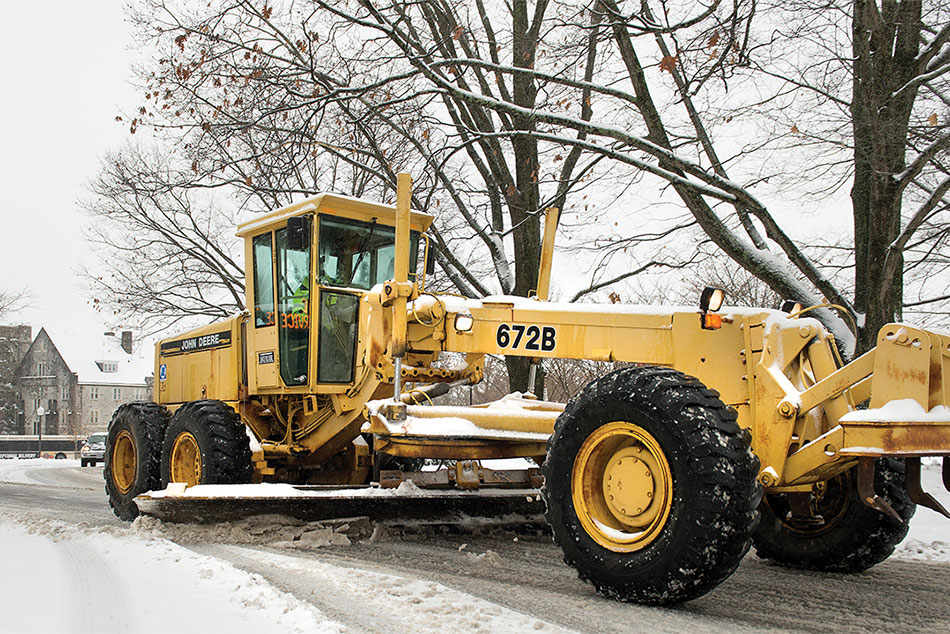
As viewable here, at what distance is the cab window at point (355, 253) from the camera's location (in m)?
8.30

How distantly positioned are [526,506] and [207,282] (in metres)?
17.2

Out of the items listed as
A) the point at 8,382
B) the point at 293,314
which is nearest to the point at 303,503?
the point at 293,314

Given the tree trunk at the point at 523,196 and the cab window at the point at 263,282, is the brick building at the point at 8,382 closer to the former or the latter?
the tree trunk at the point at 523,196

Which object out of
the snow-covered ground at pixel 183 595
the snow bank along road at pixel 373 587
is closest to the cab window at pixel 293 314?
the snow bank along road at pixel 373 587

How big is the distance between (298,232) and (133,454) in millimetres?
4133

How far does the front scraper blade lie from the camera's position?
278 inches

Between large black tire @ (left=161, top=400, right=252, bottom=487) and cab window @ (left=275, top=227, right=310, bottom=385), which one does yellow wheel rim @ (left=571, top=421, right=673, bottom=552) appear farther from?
large black tire @ (left=161, top=400, right=252, bottom=487)

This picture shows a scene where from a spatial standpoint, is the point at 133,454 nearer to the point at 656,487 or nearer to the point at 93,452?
the point at 656,487

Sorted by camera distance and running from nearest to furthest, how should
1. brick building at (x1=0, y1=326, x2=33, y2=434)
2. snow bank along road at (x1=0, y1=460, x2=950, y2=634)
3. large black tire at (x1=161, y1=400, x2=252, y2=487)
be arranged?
snow bank along road at (x1=0, y1=460, x2=950, y2=634)
large black tire at (x1=161, y1=400, x2=252, y2=487)
brick building at (x1=0, y1=326, x2=33, y2=434)

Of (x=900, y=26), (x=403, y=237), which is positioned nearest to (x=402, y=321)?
(x=403, y=237)

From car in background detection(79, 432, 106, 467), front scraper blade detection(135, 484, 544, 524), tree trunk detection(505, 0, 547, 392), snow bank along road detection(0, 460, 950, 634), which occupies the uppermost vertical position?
tree trunk detection(505, 0, 547, 392)

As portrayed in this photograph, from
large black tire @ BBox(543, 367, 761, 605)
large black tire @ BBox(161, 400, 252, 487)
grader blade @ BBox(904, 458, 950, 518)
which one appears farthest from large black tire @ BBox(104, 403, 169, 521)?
grader blade @ BBox(904, 458, 950, 518)

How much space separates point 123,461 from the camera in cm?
1013

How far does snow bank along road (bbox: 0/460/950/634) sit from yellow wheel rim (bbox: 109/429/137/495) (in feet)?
7.51
